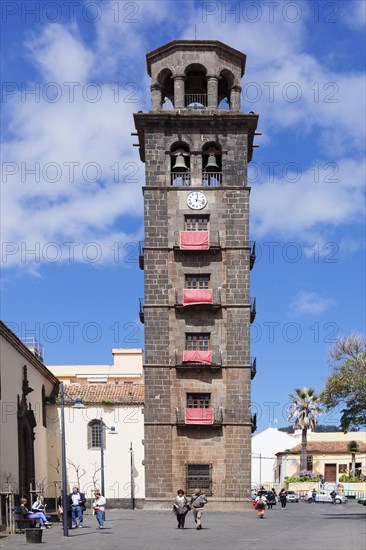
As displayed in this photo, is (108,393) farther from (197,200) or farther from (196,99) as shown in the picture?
(196,99)

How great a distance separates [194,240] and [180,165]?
4.33 meters

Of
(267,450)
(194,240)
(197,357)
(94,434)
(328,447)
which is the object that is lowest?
(267,450)

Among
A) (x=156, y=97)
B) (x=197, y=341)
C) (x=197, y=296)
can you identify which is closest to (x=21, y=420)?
(x=197, y=341)

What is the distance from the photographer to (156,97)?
166 ft

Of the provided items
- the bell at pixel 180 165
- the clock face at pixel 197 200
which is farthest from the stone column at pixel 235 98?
the clock face at pixel 197 200

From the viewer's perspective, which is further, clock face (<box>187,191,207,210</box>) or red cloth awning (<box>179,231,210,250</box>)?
clock face (<box>187,191,207,210</box>)

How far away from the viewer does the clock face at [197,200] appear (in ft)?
161

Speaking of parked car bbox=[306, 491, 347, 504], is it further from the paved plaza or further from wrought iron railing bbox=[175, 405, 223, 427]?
the paved plaza

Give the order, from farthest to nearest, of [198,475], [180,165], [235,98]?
[235,98] < [180,165] < [198,475]

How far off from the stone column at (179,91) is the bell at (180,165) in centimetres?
285

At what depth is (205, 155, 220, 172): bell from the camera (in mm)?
49656

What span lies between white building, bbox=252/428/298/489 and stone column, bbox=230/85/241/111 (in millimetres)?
66165

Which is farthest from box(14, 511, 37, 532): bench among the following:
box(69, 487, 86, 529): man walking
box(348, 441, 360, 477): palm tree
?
box(348, 441, 360, 477): palm tree

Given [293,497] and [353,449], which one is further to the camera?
[353,449]
